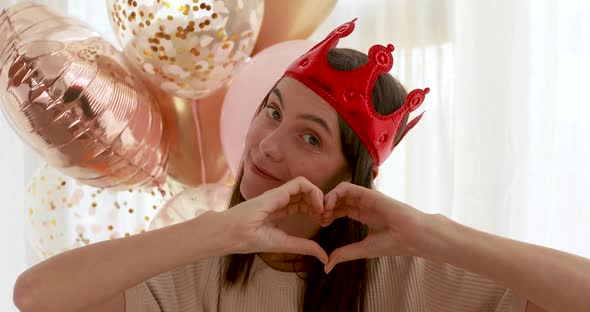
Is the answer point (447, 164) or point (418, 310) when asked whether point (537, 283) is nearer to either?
point (418, 310)

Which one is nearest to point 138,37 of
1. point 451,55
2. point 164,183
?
point 164,183

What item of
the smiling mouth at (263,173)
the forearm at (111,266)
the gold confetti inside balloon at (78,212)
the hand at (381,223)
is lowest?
the gold confetti inside balloon at (78,212)

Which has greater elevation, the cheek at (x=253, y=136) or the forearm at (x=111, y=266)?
the cheek at (x=253, y=136)

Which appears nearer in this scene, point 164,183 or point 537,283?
point 537,283

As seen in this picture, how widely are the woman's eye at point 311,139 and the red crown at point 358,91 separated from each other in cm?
6

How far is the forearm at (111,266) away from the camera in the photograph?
116cm

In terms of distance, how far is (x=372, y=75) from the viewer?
1.33 meters

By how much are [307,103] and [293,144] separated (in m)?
0.08

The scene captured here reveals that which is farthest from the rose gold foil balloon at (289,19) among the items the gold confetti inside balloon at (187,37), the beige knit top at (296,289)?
the beige knit top at (296,289)

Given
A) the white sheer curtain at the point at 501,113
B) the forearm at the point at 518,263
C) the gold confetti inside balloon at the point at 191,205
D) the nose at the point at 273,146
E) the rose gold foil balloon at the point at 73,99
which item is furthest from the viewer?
the white sheer curtain at the point at 501,113

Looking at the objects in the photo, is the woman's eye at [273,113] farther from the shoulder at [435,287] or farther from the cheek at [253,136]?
the shoulder at [435,287]

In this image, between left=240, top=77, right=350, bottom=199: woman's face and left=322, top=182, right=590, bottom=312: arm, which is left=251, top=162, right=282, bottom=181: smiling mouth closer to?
left=240, top=77, right=350, bottom=199: woman's face

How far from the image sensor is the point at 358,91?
4.31 feet

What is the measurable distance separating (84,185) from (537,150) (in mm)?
1163
